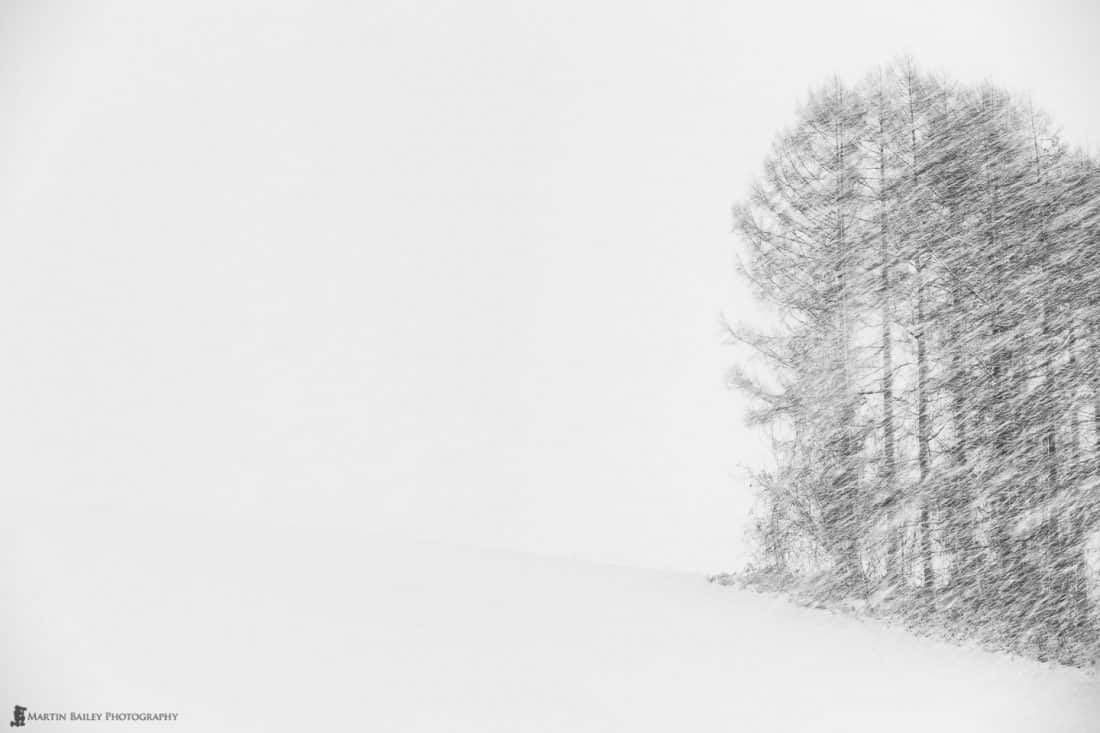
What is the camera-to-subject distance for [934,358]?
937 centimetres

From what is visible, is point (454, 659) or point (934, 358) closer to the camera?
point (454, 659)

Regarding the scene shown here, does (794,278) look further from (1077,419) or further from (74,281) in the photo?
(74,281)

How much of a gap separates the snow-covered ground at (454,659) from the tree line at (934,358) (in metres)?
1.03

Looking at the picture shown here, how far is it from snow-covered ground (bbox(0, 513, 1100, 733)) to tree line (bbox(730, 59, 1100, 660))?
1.03 m

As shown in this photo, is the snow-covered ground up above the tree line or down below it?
below

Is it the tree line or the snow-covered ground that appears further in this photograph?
the tree line

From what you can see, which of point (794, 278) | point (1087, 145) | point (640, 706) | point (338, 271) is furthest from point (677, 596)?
point (338, 271)

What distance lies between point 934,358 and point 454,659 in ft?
22.3

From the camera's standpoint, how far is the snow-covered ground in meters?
6.50

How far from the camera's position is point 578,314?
70.8 metres

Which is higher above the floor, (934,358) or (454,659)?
(934,358)

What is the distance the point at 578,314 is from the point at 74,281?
4111cm

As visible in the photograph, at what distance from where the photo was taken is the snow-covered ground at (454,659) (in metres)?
6.50

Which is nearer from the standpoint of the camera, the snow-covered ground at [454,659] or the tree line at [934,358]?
the snow-covered ground at [454,659]
